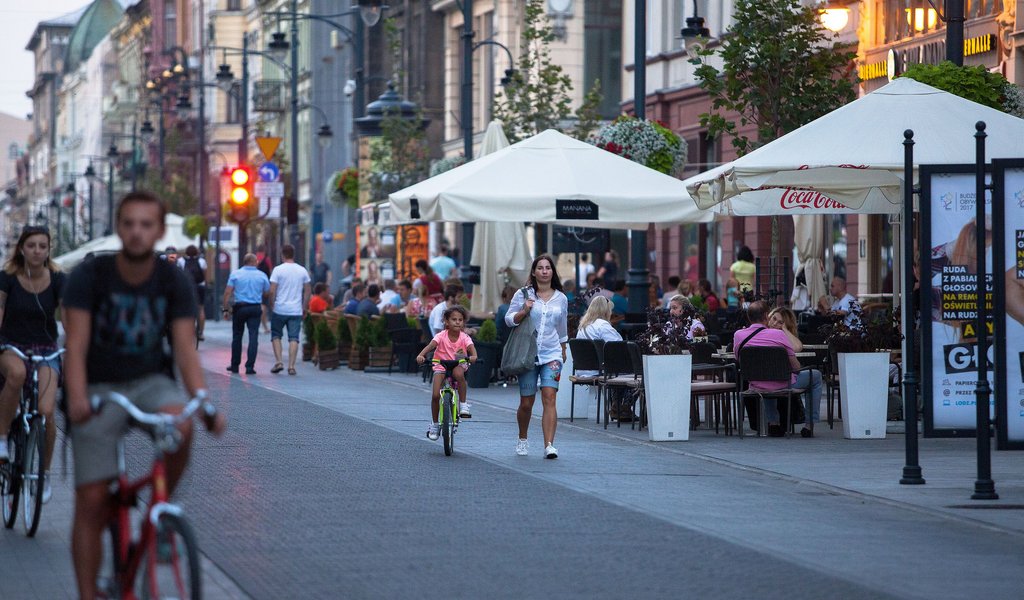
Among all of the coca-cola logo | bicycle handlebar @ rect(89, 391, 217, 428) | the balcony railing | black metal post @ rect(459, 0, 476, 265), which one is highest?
the balcony railing

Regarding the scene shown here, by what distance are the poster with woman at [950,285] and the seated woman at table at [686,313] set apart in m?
2.65

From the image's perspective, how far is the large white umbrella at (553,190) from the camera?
2102 cm

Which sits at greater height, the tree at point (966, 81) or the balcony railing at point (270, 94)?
the balcony railing at point (270, 94)

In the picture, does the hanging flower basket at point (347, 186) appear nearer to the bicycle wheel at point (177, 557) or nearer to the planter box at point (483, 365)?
the planter box at point (483, 365)

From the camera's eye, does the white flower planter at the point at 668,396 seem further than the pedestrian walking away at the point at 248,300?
No

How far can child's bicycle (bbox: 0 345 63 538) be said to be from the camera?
10.4 metres

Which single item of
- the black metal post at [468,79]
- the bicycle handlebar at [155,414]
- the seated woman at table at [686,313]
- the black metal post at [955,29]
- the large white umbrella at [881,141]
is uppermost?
the black metal post at [468,79]

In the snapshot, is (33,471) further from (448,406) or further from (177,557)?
(448,406)

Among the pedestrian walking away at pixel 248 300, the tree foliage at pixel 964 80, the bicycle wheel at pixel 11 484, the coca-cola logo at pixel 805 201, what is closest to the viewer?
the bicycle wheel at pixel 11 484

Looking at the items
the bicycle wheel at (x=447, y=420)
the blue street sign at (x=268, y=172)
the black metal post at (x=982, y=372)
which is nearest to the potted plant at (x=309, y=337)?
the blue street sign at (x=268, y=172)

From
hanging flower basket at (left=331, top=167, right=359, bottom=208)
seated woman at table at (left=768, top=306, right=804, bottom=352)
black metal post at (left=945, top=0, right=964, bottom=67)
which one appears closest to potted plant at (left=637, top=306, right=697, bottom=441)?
seated woman at table at (left=768, top=306, right=804, bottom=352)

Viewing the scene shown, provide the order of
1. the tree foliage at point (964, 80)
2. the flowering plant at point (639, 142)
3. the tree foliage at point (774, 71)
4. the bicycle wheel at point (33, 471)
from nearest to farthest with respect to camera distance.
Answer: the bicycle wheel at point (33, 471) < the tree foliage at point (964, 80) < the tree foliage at point (774, 71) < the flowering plant at point (639, 142)

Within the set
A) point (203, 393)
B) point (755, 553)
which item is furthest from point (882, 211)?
point (203, 393)

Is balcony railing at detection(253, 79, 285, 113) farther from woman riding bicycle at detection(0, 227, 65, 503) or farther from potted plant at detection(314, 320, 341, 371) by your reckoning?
woman riding bicycle at detection(0, 227, 65, 503)
